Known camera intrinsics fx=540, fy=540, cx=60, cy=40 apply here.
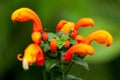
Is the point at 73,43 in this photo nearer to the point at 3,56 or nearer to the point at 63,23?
the point at 63,23

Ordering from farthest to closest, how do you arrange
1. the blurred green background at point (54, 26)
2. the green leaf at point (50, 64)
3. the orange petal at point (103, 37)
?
1. the blurred green background at point (54, 26)
2. the orange petal at point (103, 37)
3. the green leaf at point (50, 64)

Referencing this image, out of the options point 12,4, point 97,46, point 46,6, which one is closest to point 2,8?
point 12,4

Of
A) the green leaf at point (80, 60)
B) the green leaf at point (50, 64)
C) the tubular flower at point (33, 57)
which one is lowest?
the green leaf at point (80, 60)

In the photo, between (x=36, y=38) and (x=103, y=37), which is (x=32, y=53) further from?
(x=103, y=37)

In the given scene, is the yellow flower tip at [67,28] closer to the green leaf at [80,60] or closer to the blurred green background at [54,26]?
the green leaf at [80,60]

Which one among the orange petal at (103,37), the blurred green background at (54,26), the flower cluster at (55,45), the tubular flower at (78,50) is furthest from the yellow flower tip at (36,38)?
the blurred green background at (54,26)

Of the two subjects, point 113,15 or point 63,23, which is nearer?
point 63,23

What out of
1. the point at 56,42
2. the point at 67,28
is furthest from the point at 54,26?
the point at 56,42

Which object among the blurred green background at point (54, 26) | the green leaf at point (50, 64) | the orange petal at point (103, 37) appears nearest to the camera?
the green leaf at point (50, 64)
